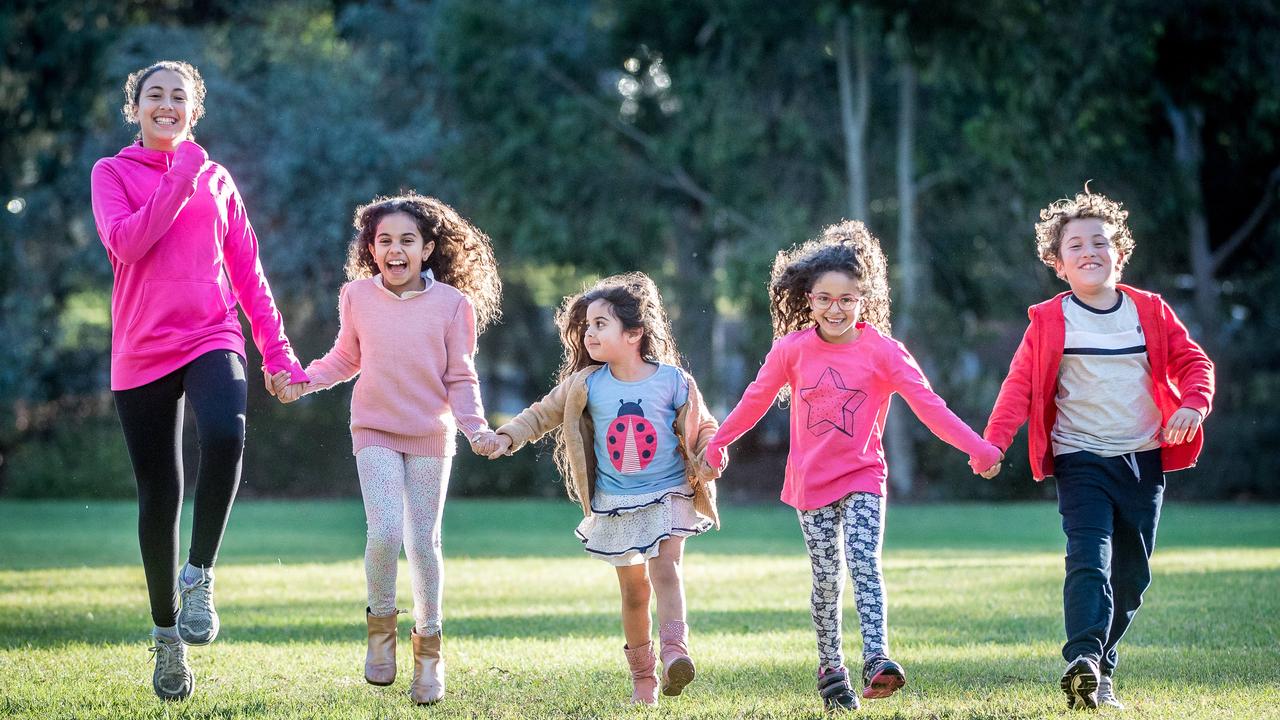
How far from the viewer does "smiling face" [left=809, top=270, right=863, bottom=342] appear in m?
5.22

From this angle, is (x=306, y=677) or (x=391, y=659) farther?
(x=306, y=677)

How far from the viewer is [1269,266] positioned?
74.6 feet

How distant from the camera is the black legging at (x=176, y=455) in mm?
5148

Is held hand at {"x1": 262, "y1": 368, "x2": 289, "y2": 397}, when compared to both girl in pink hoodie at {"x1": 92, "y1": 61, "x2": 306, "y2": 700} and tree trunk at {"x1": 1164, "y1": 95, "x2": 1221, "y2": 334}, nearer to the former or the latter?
girl in pink hoodie at {"x1": 92, "y1": 61, "x2": 306, "y2": 700}

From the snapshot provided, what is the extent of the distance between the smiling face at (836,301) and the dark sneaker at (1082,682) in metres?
1.37

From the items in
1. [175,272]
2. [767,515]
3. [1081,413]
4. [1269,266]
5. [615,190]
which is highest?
[615,190]

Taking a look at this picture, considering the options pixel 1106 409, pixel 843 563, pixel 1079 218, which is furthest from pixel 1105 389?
pixel 843 563

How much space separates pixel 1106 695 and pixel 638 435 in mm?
1824

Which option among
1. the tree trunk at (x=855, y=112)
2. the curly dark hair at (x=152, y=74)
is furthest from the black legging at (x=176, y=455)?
the tree trunk at (x=855, y=112)

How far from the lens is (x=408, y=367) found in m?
5.36

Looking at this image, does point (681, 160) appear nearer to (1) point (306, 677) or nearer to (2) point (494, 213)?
(2) point (494, 213)

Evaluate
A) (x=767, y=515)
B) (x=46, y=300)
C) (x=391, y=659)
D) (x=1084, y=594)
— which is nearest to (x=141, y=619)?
(x=391, y=659)

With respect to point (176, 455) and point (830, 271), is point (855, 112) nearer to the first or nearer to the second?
point (830, 271)

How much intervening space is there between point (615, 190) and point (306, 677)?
1823 cm
